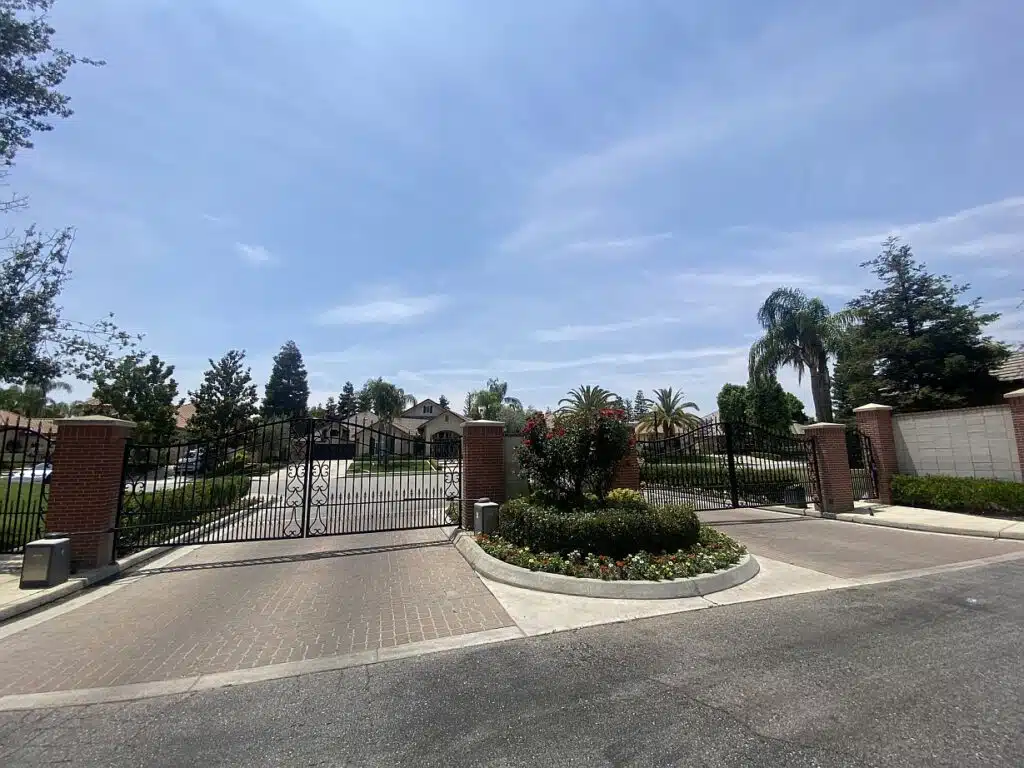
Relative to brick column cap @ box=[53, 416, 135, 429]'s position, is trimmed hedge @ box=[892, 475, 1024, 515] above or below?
below

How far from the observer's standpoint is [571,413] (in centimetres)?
931

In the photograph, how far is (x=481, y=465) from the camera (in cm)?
1022

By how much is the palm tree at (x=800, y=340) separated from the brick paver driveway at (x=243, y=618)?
27313 mm

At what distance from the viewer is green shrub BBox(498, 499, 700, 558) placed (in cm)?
722

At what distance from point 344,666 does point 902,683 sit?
183 inches

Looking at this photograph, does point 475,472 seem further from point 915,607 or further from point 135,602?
point 915,607

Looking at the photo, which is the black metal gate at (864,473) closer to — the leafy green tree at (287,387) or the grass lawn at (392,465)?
the grass lawn at (392,465)

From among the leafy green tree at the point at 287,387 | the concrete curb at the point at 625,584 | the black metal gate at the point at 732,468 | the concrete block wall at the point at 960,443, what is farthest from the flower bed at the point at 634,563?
the leafy green tree at the point at 287,387

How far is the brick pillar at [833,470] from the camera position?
41.2 feet

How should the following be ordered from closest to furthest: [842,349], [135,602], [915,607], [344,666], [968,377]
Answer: [344,666] → [915,607] → [135,602] → [968,377] → [842,349]

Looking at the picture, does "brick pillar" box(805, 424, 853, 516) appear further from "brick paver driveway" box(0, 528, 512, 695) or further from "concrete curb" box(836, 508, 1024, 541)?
"brick paver driveway" box(0, 528, 512, 695)

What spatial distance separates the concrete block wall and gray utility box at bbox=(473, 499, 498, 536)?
12234mm

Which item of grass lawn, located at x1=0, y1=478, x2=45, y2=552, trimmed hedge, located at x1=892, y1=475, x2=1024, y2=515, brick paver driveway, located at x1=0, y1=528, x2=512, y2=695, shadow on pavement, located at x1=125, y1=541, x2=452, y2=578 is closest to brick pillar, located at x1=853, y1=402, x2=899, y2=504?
trimmed hedge, located at x1=892, y1=475, x2=1024, y2=515

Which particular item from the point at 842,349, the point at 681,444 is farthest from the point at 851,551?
the point at 842,349
